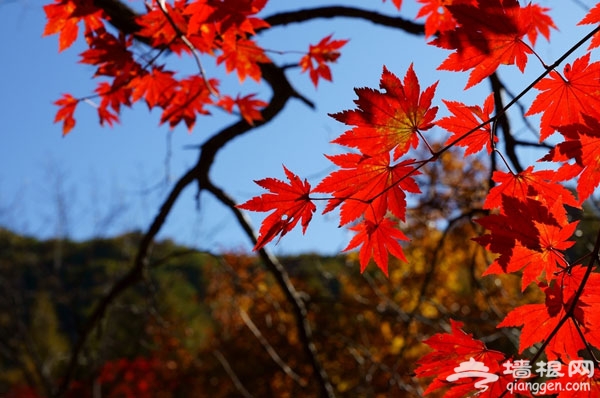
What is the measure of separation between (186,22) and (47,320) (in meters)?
22.4

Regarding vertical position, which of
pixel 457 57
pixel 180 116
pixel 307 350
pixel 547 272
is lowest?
pixel 307 350

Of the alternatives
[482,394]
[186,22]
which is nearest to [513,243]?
[482,394]

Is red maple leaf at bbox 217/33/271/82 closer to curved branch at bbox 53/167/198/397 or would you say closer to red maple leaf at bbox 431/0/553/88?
curved branch at bbox 53/167/198/397

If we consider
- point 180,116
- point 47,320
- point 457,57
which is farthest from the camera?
point 47,320

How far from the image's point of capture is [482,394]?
3.14 feet

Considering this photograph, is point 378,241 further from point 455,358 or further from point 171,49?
point 171,49

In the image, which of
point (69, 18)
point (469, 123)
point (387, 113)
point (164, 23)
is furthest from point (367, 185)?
point (69, 18)

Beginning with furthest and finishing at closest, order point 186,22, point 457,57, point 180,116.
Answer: point 180,116 < point 186,22 < point 457,57

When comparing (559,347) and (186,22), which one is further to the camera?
(186,22)

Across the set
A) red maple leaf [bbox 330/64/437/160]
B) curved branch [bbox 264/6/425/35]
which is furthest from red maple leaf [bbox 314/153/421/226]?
curved branch [bbox 264/6/425/35]

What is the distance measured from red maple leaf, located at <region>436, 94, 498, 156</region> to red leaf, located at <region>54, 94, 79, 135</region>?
1.87 metres

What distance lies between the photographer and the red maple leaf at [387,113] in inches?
36.8

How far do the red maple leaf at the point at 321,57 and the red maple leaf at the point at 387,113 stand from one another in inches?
57.8

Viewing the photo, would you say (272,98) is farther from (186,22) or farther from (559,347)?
(559,347)
